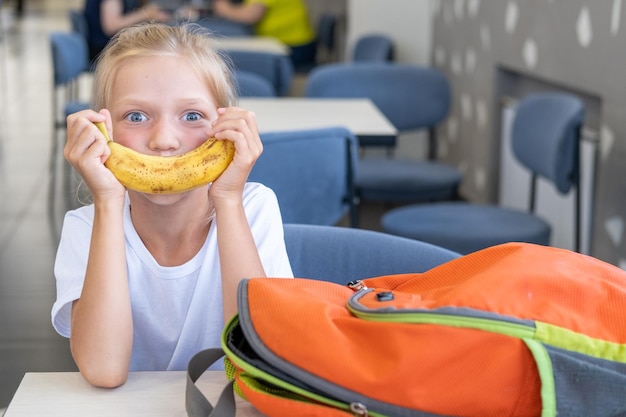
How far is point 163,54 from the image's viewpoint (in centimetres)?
140

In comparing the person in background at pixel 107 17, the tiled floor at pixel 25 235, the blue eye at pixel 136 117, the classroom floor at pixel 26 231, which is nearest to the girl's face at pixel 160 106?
the blue eye at pixel 136 117

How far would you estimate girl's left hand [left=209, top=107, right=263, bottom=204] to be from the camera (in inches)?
48.7

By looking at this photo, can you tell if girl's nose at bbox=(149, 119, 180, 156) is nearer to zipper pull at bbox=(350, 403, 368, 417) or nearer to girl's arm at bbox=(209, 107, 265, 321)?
girl's arm at bbox=(209, 107, 265, 321)

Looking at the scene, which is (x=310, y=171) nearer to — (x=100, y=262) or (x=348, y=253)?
(x=348, y=253)

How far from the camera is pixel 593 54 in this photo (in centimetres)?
318

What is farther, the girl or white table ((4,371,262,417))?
the girl

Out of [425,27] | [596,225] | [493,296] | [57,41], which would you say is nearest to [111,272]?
[493,296]

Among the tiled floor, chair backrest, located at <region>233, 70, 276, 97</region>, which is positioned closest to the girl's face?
the tiled floor

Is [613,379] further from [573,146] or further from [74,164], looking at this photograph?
[573,146]

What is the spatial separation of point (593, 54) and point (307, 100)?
46.8 inches

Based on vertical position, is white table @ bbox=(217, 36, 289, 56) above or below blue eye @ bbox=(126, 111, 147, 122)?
below

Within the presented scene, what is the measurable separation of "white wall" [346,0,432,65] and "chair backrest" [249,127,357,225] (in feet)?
10.9

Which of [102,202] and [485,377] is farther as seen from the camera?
[102,202]

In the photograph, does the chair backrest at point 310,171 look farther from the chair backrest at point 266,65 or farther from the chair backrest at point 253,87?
the chair backrest at point 266,65
